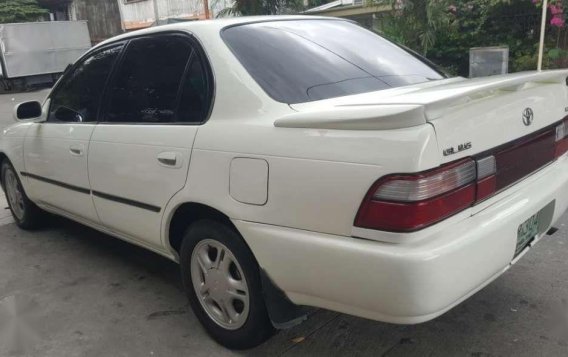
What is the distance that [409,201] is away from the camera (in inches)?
75.7

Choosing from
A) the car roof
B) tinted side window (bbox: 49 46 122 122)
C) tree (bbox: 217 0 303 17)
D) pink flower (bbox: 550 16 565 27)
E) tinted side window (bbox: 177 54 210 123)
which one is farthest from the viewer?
tree (bbox: 217 0 303 17)

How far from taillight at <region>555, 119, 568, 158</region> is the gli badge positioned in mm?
426

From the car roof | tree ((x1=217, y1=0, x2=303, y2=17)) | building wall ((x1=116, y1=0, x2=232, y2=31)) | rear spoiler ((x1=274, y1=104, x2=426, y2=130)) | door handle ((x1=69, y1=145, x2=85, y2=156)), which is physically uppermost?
building wall ((x1=116, y1=0, x2=232, y2=31))

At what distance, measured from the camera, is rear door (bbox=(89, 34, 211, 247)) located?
2787 mm

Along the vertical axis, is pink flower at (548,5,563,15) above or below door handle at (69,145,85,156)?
above

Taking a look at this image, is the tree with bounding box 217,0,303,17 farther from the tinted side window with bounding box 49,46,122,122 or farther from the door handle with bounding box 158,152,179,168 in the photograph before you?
the door handle with bounding box 158,152,179,168

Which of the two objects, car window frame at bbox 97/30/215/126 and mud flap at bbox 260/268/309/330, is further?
car window frame at bbox 97/30/215/126

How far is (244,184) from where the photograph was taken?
2369mm

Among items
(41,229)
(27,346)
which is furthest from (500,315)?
(41,229)

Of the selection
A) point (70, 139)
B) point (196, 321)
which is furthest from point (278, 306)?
point (70, 139)

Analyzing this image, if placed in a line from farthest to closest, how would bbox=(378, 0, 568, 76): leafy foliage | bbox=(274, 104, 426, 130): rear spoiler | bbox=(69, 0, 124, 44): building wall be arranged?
bbox=(69, 0, 124, 44): building wall, bbox=(378, 0, 568, 76): leafy foliage, bbox=(274, 104, 426, 130): rear spoiler

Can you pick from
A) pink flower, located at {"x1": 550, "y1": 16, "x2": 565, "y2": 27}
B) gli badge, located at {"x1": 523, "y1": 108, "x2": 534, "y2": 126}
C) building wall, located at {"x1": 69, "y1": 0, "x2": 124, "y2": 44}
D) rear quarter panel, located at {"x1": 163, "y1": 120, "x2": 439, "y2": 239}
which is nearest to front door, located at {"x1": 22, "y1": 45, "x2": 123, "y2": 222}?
rear quarter panel, located at {"x1": 163, "y1": 120, "x2": 439, "y2": 239}

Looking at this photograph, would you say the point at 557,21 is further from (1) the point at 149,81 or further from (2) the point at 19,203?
(2) the point at 19,203

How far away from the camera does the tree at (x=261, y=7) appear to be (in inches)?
416
